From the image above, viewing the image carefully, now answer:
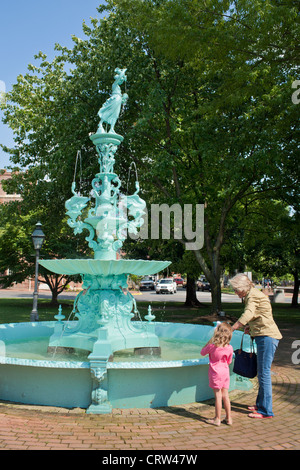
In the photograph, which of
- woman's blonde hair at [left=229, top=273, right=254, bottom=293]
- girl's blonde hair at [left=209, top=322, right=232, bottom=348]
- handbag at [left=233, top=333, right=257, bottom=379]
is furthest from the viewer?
handbag at [left=233, top=333, right=257, bottom=379]

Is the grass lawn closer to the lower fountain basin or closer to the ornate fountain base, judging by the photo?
the ornate fountain base

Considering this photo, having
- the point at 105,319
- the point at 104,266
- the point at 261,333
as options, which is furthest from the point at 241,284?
the point at 105,319

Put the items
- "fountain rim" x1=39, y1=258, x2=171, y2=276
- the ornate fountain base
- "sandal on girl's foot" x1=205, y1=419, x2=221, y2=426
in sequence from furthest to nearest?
the ornate fountain base, "fountain rim" x1=39, y1=258, x2=171, y2=276, "sandal on girl's foot" x1=205, y1=419, x2=221, y2=426

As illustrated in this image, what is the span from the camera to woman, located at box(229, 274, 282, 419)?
5363 millimetres

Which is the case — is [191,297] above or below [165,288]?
above

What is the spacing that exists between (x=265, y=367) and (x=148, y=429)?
66.9 inches

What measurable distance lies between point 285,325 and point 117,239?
1130cm

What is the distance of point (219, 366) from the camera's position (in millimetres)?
5246

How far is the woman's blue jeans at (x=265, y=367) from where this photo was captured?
5363 millimetres

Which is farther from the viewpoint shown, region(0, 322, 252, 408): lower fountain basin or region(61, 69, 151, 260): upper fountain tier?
region(61, 69, 151, 260): upper fountain tier

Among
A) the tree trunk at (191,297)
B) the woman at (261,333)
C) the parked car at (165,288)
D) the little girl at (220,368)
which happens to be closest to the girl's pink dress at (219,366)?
the little girl at (220,368)

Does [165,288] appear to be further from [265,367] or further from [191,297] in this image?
[265,367]

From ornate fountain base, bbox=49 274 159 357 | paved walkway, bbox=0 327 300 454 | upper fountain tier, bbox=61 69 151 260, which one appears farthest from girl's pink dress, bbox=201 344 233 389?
upper fountain tier, bbox=61 69 151 260

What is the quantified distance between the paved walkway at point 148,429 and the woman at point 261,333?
24cm
